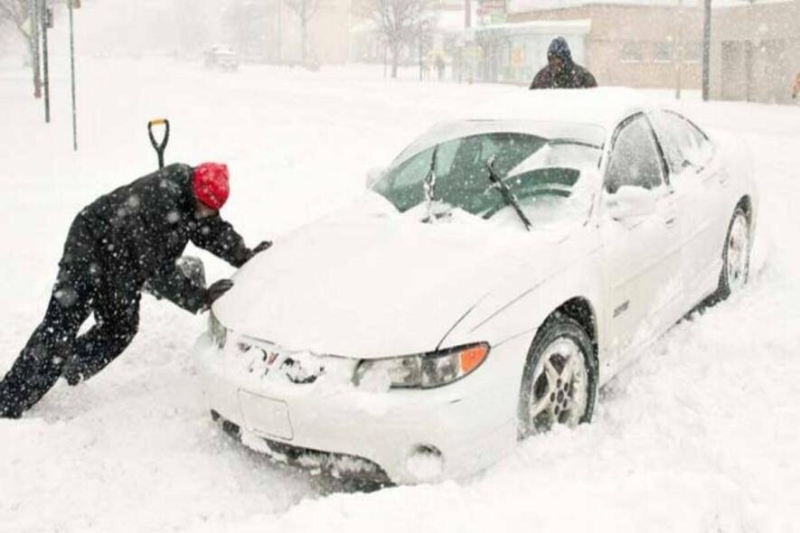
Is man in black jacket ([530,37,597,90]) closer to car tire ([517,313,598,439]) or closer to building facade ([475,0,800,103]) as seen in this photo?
car tire ([517,313,598,439])

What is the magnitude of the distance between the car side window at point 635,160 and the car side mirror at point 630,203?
0.19m

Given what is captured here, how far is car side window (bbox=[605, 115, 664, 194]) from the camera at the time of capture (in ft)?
14.8

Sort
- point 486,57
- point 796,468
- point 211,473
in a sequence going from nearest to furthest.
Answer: point 796,468 → point 211,473 → point 486,57

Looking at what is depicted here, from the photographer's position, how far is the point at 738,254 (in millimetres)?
5891

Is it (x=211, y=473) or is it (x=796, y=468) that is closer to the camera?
(x=796, y=468)

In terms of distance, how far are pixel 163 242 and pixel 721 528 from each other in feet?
9.41

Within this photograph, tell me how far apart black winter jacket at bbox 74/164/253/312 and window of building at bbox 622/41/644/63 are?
38173 millimetres

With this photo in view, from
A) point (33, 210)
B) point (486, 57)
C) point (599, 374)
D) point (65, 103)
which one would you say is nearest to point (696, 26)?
point (486, 57)

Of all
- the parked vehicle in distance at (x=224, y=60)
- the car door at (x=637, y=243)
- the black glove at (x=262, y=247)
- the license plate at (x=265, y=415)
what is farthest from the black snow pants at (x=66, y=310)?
the parked vehicle in distance at (x=224, y=60)

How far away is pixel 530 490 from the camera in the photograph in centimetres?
316

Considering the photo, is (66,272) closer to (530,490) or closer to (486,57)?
(530,490)

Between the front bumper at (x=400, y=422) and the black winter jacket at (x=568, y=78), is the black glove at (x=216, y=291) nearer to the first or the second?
the front bumper at (x=400, y=422)

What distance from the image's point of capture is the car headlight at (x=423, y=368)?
3.26 m

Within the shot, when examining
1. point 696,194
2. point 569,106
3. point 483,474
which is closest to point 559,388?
point 483,474
